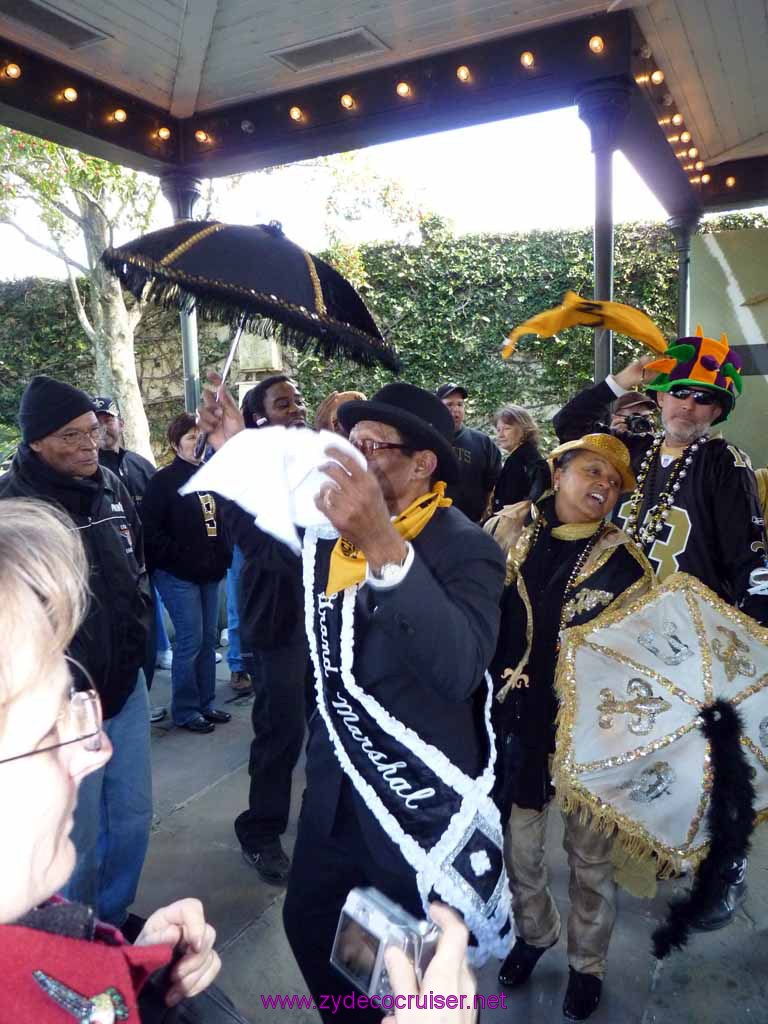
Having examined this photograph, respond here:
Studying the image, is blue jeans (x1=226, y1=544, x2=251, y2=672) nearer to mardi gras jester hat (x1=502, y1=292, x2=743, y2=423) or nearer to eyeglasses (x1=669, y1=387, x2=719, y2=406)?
mardi gras jester hat (x1=502, y1=292, x2=743, y2=423)

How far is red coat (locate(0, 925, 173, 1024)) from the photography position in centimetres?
76

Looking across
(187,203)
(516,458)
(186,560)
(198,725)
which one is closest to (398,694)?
(186,560)

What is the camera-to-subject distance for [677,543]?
3004 millimetres

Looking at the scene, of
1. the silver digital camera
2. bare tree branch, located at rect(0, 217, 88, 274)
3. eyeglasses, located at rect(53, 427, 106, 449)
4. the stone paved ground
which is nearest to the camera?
the silver digital camera

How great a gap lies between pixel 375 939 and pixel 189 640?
161 inches

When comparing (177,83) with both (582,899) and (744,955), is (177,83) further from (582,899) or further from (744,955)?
(744,955)

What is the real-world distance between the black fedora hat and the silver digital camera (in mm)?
1087

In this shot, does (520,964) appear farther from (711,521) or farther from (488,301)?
(488,301)

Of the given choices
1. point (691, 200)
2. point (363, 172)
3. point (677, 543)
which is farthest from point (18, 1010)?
point (363, 172)

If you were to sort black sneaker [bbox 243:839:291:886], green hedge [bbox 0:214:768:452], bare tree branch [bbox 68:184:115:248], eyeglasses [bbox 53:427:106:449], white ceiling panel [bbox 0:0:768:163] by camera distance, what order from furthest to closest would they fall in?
bare tree branch [bbox 68:184:115:248], green hedge [bbox 0:214:768:452], white ceiling panel [bbox 0:0:768:163], black sneaker [bbox 243:839:291:886], eyeglasses [bbox 53:427:106:449]

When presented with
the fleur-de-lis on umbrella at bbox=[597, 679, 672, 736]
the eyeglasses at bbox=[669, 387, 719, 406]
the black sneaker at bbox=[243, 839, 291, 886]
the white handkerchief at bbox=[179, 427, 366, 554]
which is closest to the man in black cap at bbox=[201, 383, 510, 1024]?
the white handkerchief at bbox=[179, 427, 366, 554]

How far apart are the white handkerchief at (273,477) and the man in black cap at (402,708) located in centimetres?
13

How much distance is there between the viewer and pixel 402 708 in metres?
1.82

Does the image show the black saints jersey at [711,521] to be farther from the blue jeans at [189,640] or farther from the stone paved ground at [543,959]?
the blue jeans at [189,640]
